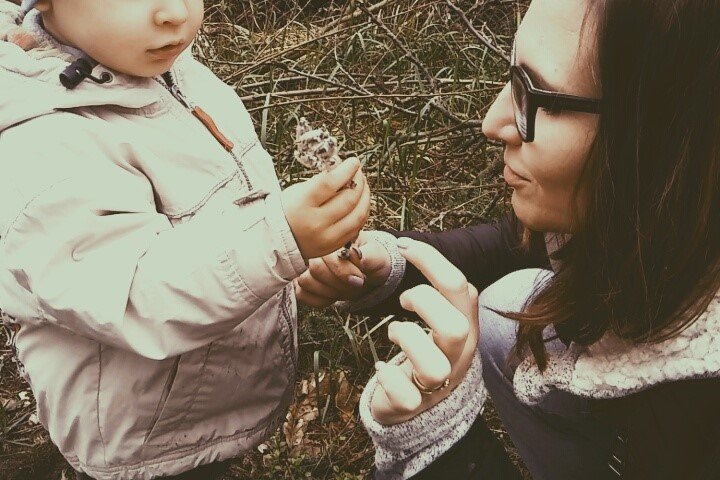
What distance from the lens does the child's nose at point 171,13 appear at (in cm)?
126

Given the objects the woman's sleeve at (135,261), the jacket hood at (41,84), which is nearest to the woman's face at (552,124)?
the woman's sleeve at (135,261)

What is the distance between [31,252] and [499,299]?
4.16 feet

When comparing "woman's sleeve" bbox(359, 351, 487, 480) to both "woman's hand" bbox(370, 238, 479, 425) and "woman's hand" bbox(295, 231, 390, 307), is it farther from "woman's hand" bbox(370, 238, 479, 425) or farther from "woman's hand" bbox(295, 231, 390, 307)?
"woman's hand" bbox(295, 231, 390, 307)

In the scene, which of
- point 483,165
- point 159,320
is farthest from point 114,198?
point 483,165

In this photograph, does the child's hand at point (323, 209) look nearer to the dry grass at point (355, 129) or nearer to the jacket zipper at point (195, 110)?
the jacket zipper at point (195, 110)

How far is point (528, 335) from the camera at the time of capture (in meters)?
1.43

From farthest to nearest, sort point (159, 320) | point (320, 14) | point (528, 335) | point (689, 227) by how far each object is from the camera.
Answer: point (320, 14)
point (528, 335)
point (159, 320)
point (689, 227)

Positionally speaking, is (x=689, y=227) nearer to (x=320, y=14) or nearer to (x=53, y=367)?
(x=53, y=367)

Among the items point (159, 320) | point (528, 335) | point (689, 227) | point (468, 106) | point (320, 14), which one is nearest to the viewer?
point (689, 227)

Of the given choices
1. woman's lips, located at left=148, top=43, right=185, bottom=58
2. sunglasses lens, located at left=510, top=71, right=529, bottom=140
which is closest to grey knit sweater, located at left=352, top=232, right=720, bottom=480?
sunglasses lens, located at left=510, top=71, right=529, bottom=140

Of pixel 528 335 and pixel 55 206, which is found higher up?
pixel 55 206

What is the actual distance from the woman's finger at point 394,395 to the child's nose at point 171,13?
76cm

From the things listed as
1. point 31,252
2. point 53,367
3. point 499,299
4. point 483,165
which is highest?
point 31,252

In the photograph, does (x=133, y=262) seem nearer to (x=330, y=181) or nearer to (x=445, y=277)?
(x=330, y=181)
